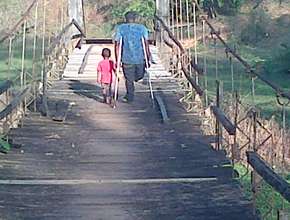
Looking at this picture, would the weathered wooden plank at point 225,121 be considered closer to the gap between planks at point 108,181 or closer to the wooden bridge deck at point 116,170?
the wooden bridge deck at point 116,170

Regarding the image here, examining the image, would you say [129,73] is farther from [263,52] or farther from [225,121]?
[263,52]

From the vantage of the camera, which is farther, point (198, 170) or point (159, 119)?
point (159, 119)

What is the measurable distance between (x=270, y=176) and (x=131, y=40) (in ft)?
21.5

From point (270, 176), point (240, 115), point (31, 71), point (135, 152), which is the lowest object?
point (240, 115)

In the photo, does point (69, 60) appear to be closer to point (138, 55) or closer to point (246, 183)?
point (138, 55)

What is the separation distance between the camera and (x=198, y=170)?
30.7 feet

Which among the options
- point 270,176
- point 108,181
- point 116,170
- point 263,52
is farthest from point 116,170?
point 263,52

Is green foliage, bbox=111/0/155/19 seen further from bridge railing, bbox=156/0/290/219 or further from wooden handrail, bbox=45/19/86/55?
wooden handrail, bbox=45/19/86/55

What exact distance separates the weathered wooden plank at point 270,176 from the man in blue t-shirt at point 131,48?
5.59 m

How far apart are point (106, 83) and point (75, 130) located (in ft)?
6.42

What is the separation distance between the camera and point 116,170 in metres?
9.48

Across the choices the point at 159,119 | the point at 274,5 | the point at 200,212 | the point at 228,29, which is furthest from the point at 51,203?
the point at 274,5

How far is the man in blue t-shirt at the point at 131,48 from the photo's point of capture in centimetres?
1340

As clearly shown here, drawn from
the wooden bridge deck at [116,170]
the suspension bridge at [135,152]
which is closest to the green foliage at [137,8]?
the suspension bridge at [135,152]
